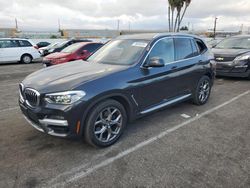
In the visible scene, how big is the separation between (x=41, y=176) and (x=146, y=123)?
2196 millimetres

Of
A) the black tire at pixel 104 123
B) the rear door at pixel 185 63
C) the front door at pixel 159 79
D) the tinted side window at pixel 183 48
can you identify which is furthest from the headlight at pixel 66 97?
the tinted side window at pixel 183 48

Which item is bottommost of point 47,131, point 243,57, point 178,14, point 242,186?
point 242,186

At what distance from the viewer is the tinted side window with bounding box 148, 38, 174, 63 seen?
3989 mm

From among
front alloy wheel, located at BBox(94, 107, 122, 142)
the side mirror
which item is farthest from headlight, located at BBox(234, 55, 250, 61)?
front alloy wheel, located at BBox(94, 107, 122, 142)

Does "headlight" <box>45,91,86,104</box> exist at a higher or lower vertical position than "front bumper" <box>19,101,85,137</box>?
higher

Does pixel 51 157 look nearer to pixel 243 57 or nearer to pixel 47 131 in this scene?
pixel 47 131

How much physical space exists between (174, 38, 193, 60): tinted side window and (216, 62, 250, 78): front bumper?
3857mm

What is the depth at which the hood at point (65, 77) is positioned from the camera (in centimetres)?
302

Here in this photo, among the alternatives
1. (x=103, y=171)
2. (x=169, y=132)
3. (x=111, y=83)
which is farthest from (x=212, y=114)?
(x=103, y=171)

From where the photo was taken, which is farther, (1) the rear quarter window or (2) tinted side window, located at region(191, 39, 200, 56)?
(1) the rear quarter window

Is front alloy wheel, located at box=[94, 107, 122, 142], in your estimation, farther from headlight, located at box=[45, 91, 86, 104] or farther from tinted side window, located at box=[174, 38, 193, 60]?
tinted side window, located at box=[174, 38, 193, 60]

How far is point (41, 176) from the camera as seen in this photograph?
2699 millimetres

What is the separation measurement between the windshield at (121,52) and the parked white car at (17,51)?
10663mm

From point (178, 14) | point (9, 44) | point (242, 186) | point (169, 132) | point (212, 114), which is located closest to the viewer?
point (242, 186)
